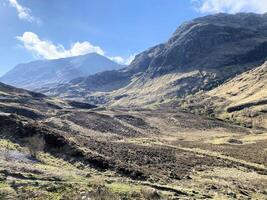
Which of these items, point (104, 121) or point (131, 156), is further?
point (104, 121)

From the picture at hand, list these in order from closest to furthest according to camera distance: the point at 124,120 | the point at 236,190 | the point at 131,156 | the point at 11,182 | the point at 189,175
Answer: the point at 11,182 → the point at 236,190 → the point at 189,175 → the point at 131,156 → the point at 124,120

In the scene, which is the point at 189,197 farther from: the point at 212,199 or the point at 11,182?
the point at 11,182

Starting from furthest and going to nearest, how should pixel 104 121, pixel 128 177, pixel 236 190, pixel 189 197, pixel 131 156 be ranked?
pixel 104 121 < pixel 131 156 < pixel 236 190 < pixel 128 177 < pixel 189 197

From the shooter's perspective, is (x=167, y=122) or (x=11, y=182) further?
(x=167, y=122)

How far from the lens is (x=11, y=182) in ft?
114

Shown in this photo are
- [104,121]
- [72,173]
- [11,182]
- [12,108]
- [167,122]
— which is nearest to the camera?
[11,182]

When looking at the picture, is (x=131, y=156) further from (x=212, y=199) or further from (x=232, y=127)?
(x=232, y=127)

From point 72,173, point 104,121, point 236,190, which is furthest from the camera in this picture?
point 104,121

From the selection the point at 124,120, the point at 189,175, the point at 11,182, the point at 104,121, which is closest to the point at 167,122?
the point at 124,120

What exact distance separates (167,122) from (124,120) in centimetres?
2215

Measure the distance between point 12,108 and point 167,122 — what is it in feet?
227

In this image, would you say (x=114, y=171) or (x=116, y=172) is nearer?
(x=116, y=172)


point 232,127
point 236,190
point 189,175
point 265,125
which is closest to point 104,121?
point 232,127

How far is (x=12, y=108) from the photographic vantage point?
147 metres
